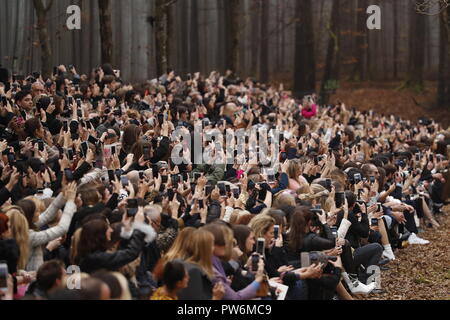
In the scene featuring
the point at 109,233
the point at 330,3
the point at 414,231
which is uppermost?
the point at 330,3

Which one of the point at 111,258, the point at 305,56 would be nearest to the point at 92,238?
the point at 111,258

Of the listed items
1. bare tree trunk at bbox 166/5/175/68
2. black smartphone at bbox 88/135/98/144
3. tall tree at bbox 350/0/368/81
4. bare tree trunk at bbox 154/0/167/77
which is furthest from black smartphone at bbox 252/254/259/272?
tall tree at bbox 350/0/368/81

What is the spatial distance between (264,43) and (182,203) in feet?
92.2

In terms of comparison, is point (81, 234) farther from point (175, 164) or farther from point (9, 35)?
point (9, 35)

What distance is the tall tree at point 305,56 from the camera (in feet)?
108

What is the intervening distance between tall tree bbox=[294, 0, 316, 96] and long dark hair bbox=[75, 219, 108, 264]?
25350mm

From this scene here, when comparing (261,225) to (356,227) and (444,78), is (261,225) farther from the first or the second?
(444,78)

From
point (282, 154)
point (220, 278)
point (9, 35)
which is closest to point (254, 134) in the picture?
point (282, 154)

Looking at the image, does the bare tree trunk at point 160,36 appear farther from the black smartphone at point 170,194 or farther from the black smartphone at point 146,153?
the black smartphone at point 170,194

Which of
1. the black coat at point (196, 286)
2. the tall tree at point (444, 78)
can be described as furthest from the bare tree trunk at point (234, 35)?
the black coat at point (196, 286)

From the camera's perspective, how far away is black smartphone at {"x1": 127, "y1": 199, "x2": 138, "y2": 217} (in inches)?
332

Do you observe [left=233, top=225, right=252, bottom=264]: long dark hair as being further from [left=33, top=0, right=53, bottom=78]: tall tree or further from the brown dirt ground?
the brown dirt ground

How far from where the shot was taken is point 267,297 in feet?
27.3

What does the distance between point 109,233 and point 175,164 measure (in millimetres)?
4535
